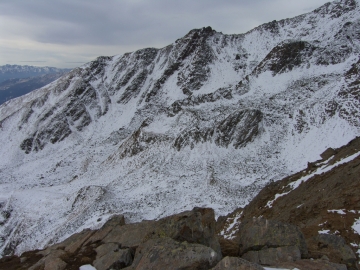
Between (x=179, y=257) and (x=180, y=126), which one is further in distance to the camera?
(x=180, y=126)

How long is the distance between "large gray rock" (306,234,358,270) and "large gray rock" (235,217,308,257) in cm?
70

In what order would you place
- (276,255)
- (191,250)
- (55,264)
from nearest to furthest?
(191,250), (276,255), (55,264)

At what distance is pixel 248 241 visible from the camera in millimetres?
10867

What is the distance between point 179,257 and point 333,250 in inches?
264

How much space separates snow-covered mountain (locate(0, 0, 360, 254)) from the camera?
34875mm

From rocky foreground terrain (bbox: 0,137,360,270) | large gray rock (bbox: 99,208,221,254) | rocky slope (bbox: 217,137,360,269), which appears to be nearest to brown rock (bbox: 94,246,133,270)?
rocky foreground terrain (bbox: 0,137,360,270)

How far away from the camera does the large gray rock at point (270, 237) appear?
10125 mm

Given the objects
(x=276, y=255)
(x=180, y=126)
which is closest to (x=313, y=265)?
(x=276, y=255)

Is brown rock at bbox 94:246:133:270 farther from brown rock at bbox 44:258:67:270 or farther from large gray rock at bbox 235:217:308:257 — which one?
large gray rock at bbox 235:217:308:257

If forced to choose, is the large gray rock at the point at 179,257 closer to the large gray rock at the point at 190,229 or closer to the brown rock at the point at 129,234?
the large gray rock at the point at 190,229

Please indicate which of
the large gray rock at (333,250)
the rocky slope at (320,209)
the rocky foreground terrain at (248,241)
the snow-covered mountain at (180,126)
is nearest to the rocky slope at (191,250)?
the rocky foreground terrain at (248,241)

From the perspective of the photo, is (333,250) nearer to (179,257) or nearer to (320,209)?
(179,257)

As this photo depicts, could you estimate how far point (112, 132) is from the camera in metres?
69.6

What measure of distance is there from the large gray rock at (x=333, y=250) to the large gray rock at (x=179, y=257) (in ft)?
14.3
